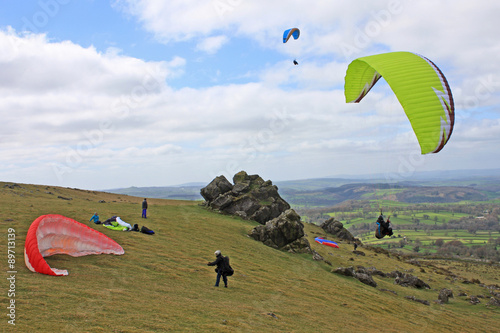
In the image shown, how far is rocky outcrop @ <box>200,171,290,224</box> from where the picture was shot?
37000mm

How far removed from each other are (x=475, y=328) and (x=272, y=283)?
426 inches

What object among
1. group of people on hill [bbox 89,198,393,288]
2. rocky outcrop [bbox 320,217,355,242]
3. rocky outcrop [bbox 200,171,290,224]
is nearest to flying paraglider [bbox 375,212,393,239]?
group of people on hill [bbox 89,198,393,288]

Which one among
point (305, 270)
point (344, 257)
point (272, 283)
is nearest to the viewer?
point (272, 283)

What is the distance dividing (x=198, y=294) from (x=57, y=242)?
20.7 ft

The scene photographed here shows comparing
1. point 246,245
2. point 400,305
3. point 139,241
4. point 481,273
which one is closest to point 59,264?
point 139,241

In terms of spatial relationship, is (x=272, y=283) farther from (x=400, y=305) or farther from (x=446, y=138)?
(x=446, y=138)

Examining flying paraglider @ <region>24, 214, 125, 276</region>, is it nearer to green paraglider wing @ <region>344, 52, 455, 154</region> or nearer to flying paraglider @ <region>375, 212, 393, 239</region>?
flying paraglider @ <region>375, 212, 393, 239</region>

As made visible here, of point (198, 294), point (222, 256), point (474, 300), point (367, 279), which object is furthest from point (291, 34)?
point (474, 300)

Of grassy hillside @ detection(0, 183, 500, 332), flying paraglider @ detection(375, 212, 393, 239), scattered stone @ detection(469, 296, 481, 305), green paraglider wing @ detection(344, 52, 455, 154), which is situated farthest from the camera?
scattered stone @ detection(469, 296, 481, 305)

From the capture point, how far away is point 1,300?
840cm

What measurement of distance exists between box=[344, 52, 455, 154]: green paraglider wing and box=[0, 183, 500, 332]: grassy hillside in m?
7.98

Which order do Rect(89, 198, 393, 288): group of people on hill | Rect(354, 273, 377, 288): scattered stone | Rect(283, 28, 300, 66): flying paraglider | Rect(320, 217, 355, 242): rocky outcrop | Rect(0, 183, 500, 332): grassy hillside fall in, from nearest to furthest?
Rect(0, 183, 500, 332): grassy hillside, Rect(89, 198, 393, 288): group of people on hill, Rect(354, 273, 377, 288): scattered stone, Rect(283, 28, 300, 66): flying paraglider, Rect(320, 217, 355, 242): rocky outcrop

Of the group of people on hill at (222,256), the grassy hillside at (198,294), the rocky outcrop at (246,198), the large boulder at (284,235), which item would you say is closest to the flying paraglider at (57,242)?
the grassy hillside at (198,294)

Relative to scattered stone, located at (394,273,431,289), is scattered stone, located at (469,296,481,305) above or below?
below
